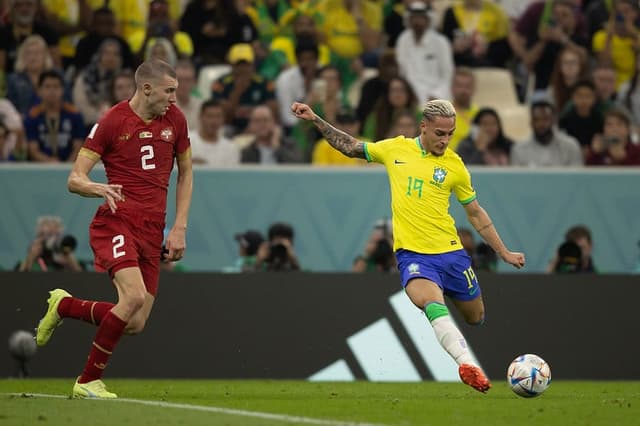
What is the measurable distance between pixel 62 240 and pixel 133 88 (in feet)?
9.10

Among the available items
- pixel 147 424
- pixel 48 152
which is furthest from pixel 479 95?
pixel 147 424

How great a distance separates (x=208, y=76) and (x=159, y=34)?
91cm

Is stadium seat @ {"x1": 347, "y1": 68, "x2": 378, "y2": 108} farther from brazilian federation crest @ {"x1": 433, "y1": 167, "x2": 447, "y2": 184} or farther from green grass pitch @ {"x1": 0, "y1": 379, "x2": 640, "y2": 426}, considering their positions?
brazilian federation crest @ {"x1": 433, "y1": 167, "x2": 447, "y2": 184}

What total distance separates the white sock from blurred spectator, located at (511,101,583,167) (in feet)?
23.8

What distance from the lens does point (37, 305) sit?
1540cm

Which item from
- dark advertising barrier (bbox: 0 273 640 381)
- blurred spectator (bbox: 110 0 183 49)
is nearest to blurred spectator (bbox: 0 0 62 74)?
blurred spectator (bbox: 110 0 183 49)

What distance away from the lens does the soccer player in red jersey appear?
10.8 meters

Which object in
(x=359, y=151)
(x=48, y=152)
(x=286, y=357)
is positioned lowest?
(x=286, y=357)

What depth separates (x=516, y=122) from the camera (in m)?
19.6

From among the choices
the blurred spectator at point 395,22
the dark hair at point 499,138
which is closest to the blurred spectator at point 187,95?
the blurred spectator at point 395,22

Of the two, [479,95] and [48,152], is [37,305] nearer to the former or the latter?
[48,152]

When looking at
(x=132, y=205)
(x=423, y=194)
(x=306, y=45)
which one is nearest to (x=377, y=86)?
(x=306, y=45)

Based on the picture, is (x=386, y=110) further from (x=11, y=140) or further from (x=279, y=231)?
(x=11, y=140)

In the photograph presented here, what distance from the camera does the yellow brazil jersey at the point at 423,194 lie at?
11430 mm
